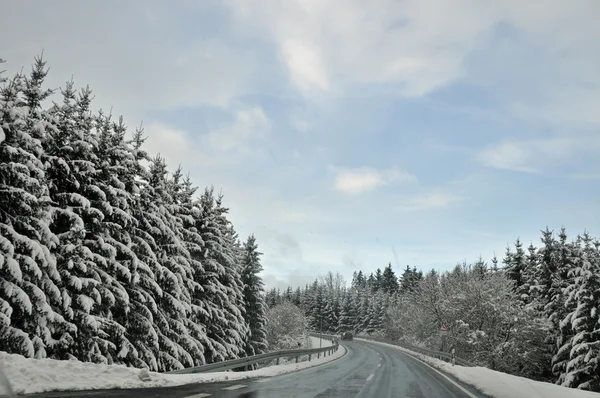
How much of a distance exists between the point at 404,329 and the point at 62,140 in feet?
241

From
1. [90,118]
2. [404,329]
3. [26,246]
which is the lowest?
[404,329]

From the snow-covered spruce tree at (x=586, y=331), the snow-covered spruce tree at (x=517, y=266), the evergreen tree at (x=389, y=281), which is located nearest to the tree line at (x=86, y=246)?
the snow-covered spruce tree at (x=586, y=331)

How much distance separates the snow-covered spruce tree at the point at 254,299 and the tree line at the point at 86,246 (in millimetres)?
11573

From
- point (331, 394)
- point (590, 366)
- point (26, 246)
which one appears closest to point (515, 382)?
point (331, 394)

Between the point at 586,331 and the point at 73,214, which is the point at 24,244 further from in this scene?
the point at 586,331

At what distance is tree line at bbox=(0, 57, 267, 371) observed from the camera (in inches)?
505

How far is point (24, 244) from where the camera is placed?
1272cm

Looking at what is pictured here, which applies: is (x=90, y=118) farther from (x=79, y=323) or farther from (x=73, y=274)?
(x=79, y=323)

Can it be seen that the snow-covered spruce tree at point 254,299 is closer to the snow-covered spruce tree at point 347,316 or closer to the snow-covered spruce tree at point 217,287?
the snow-covered spruce tree at point 217,287

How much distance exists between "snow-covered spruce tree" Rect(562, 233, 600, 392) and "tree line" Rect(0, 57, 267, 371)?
22.4 m

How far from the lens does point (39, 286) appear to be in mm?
13594

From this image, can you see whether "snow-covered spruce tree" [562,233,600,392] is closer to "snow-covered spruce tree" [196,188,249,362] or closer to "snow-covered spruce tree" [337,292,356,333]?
"snow-covered spruce tree" [196,188,249,362]

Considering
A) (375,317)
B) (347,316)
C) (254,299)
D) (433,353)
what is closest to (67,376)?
(254,299)

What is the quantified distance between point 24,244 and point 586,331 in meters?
31.8
